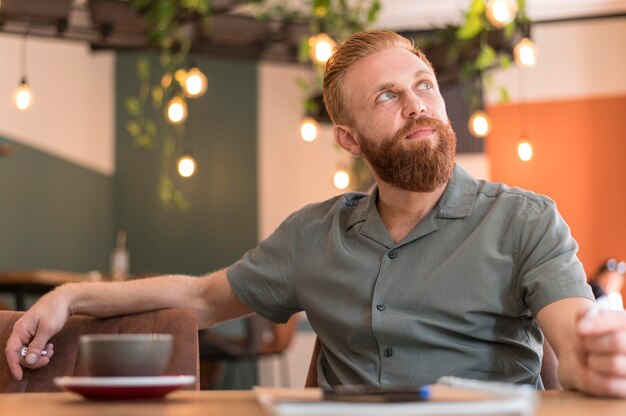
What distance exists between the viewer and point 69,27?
18.6 ft

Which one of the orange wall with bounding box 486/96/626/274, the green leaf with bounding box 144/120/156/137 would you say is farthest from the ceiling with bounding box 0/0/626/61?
the orange wall with bounding box 486/96/626/274

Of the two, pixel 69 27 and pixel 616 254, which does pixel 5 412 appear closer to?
pixel 69 27

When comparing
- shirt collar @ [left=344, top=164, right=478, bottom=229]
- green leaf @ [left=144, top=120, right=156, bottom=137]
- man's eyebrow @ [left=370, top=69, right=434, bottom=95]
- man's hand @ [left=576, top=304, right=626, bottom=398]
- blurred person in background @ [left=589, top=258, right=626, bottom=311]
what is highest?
man's eyebrow @ [left=370, top=69, right=434, bottom=95]

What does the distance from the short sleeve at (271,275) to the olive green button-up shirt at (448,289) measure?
0.07 m

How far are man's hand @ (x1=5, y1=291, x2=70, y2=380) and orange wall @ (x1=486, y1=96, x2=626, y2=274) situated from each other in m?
7.67

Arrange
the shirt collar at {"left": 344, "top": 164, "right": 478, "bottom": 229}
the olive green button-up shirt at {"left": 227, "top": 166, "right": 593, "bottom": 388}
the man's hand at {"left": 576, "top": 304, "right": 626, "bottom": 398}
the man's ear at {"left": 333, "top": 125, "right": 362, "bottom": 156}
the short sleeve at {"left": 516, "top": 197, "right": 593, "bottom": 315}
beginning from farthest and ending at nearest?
the man's ear at {"left": 333, "top": 125, "right": 362, "bottom": 156}
the shirt collar at {"left": 344, "top": 164, "right": 478, "bottom": 229}
the olive green button-up shirt at {"left": 227, "top": 166, "right": 593, "bottom": 388}
the short sleeve at {"left": 516, "top": 197, "right": 593, "bottom": 315}
the man's hand at {"left": 576, "top": 304, "right": 626, "bottom": 398}

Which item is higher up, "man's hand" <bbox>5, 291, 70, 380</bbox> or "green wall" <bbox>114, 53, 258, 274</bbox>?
"man's hand" <bbox>5, 291, 70, 380</bbox>

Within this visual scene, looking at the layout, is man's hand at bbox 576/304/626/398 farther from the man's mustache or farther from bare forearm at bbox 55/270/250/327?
bare forearm at bbox 55/270/250/327

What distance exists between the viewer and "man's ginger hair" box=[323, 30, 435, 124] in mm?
2133

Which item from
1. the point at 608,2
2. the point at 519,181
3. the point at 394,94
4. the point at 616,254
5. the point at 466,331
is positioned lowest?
the point at 616,254

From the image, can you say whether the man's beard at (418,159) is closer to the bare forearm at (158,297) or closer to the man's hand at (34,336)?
the bare forearm at (158,297)

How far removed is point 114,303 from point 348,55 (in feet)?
2.50

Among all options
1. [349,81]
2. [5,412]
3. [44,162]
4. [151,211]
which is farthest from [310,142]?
[5,412]

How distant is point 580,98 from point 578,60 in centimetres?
Result: 36
